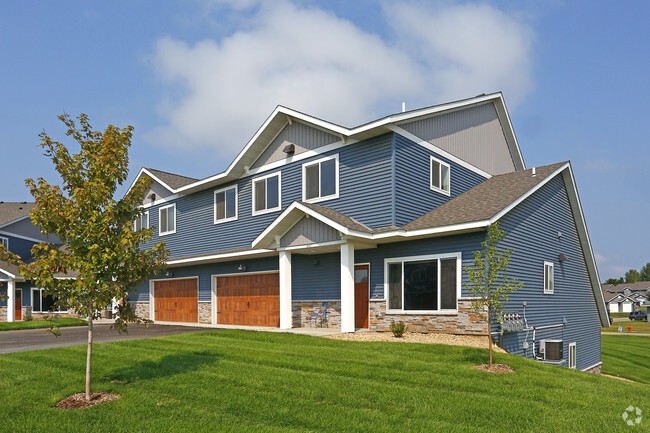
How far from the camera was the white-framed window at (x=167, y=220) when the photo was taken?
2538 centimetres

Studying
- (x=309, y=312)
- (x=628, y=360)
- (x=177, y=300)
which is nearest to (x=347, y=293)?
(x=309, y=312)

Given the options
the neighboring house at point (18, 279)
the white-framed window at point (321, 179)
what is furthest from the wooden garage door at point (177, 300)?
the white-framed window at point (321, 179)

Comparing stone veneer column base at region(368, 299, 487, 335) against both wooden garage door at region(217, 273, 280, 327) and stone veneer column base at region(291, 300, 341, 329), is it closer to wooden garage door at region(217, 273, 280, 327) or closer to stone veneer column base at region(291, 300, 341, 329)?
stone veneer column base at region(291, 300, 341, 329)

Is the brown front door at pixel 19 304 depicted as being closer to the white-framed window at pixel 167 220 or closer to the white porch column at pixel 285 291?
the white-framed window at pixel 167 220

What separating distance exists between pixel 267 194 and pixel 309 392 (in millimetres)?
12746

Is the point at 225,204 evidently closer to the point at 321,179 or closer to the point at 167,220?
the point at 167,220

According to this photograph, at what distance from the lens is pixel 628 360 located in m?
25.6

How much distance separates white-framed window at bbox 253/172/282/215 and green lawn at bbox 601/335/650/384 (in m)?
15.7

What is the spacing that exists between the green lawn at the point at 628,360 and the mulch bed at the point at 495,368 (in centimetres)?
1311

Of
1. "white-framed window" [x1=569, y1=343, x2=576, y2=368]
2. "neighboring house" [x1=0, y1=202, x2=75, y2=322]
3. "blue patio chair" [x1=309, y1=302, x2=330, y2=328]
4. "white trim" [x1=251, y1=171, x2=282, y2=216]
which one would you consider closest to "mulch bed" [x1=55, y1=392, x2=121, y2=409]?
"blue patio chair" [x1=309, y1=302, x2=330, y2=328]

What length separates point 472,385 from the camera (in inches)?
341

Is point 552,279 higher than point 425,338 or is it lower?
higher

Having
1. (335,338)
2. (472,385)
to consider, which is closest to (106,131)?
(472,385)

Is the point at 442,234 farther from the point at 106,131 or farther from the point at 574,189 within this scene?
the point at 106,131
